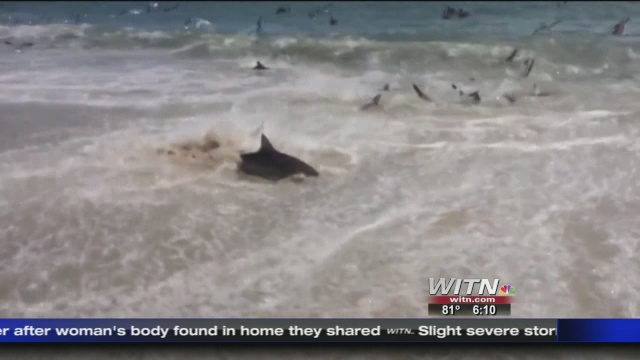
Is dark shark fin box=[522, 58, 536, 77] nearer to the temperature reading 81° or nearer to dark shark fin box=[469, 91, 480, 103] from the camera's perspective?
dark shark fin box=[469, 91, 480, 103]

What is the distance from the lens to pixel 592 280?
1.46 meters

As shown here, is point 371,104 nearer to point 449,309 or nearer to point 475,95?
point 475,95

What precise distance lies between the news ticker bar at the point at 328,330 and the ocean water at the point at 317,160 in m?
0.03

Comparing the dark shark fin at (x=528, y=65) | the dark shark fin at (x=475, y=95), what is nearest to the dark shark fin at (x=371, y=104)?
the dark shark fin at (x=475, y=95)

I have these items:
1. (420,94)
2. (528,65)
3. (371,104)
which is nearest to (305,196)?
(371,104)

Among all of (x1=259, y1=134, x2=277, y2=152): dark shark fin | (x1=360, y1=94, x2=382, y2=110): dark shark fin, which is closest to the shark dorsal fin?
(x1=259, y1=134, x2=277, y2=152): dark shark fin

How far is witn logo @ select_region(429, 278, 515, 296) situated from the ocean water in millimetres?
19

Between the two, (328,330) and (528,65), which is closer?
(328,330)

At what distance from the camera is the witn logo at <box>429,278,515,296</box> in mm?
1460

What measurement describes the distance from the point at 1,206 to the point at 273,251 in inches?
26.0

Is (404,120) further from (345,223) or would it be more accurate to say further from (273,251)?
(273,251)

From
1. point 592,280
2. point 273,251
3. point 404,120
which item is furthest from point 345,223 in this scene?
point 592,280

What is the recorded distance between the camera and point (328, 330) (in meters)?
1.45

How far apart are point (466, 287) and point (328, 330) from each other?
33cm
